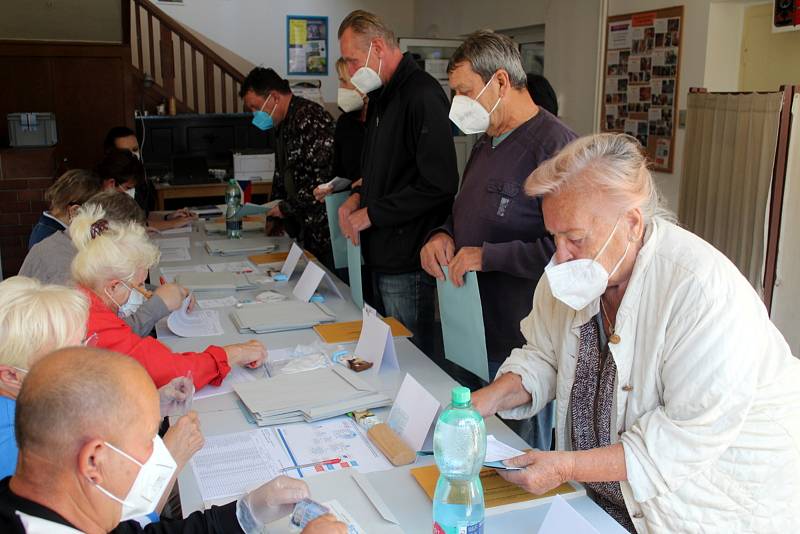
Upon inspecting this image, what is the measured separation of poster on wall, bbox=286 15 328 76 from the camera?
8.75 m

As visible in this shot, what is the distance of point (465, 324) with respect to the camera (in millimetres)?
2227

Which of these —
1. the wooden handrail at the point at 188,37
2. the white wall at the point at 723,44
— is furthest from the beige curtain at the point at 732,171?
the wooden handrail at the point at 188,37

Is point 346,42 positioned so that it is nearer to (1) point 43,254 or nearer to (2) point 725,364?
(1) point 43,254

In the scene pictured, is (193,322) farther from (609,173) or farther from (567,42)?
(567,42)

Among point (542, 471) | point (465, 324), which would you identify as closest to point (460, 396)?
point (542, 471)

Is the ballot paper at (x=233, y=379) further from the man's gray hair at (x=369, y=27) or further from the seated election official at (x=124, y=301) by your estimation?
the man's gray hair at (x=369, y=27)

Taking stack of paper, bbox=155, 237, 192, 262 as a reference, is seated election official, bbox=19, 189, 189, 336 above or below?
above

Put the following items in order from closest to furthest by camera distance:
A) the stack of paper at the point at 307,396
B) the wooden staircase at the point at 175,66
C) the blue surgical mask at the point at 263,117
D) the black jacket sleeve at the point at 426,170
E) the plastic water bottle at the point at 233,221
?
1. the stack of paper at the point at 307,396
2. the black jacket sleeve at the point at 426,170
3. the blue surgical mask at the point at 263,117
4. the plastic water bottle at the point at 233,221
5. the wooden staircase at the point at 175,66

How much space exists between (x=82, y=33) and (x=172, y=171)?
2528 millimetres

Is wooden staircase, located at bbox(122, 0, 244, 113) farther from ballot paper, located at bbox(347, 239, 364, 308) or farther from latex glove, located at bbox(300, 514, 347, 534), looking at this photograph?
latex glove, located at bbox(300, 514, 347, 534)

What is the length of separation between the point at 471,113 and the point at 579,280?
923 mm

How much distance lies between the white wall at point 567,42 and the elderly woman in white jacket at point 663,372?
4.12 metres

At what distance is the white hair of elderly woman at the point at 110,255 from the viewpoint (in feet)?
7.50

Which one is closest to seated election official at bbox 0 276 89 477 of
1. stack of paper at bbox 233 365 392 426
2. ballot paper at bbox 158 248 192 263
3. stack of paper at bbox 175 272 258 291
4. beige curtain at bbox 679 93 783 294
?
stack of paper at bbox 233 365 392 426
